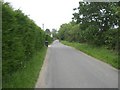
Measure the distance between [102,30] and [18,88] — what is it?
90.6 ft

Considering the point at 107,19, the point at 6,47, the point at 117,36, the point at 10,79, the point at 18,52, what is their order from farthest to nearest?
1. the point at 107,19
2. the point at 117,36
3. the point at 18,52
4. the point at 10,79
5. the point at 6,47

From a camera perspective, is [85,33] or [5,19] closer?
[5,19]

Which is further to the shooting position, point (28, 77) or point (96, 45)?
point (96, 45)

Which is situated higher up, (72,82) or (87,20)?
(87,20)

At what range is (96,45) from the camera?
116 feet

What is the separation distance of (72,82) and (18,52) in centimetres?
242

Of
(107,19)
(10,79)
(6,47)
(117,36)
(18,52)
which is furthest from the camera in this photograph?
(107,19)

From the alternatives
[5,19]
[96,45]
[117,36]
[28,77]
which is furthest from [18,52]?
[96,45]

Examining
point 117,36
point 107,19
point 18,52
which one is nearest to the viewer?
point 18,52

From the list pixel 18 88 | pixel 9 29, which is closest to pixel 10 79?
pixel 18 88

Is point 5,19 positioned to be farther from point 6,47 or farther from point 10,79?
point 10,79

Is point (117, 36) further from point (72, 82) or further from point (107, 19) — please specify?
point (107, 19)

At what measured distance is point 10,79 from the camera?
31.8ft

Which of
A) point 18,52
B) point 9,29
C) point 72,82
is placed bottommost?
point 72,82
